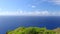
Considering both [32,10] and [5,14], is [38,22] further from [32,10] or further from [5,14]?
[5,14]

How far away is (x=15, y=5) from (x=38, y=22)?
1.08ft

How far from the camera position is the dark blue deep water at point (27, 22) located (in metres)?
1.21

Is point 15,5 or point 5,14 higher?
point 15,5

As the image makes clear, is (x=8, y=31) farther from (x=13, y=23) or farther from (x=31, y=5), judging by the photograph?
(x=31, y=5)

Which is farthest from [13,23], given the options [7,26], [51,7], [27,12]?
[51,7]

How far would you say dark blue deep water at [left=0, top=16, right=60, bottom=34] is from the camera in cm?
121

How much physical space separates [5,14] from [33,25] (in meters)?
0.34

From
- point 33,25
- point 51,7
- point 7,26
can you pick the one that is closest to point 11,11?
point 7,26

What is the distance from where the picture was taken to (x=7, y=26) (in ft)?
4.00

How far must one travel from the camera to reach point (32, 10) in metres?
1.23

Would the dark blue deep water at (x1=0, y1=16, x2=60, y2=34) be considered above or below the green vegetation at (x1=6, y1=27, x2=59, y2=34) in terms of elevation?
above

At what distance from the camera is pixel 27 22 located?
1.22 m

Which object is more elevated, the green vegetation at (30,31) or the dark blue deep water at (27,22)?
the dark blue deep water at (27,22)

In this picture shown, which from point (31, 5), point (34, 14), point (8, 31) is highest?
point (31, 5)
